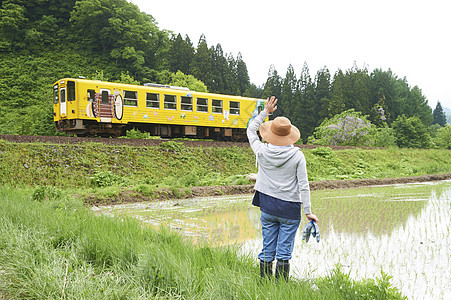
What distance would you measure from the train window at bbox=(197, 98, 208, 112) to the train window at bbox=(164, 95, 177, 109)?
1361 millimetres

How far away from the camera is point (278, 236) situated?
364 centimetres

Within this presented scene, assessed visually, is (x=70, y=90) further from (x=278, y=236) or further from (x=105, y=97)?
(x=278, y=236)

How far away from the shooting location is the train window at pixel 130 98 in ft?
56.0

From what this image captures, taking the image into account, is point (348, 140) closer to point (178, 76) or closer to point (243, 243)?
point (178, 76)

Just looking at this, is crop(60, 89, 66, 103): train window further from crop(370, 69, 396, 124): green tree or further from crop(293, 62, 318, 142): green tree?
crop(370, 69, 396, 124): green tree

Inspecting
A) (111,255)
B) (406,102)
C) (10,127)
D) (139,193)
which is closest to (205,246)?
(111,255)

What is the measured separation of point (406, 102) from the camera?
76312mm

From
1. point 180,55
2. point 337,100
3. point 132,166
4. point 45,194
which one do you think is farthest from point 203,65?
point 45,194

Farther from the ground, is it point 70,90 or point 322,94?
point 322,94

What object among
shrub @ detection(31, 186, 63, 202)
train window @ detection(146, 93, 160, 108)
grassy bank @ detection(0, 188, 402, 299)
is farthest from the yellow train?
grassy bank @ detection(0, 188, 402, 299)

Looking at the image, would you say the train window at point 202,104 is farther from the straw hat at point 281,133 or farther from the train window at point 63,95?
the straw hat at point 281,133

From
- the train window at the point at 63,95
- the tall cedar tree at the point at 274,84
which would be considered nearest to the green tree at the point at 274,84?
the tall cedar tree at the point at 274,84

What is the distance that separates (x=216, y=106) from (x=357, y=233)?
15.0 m

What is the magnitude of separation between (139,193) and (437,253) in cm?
751
